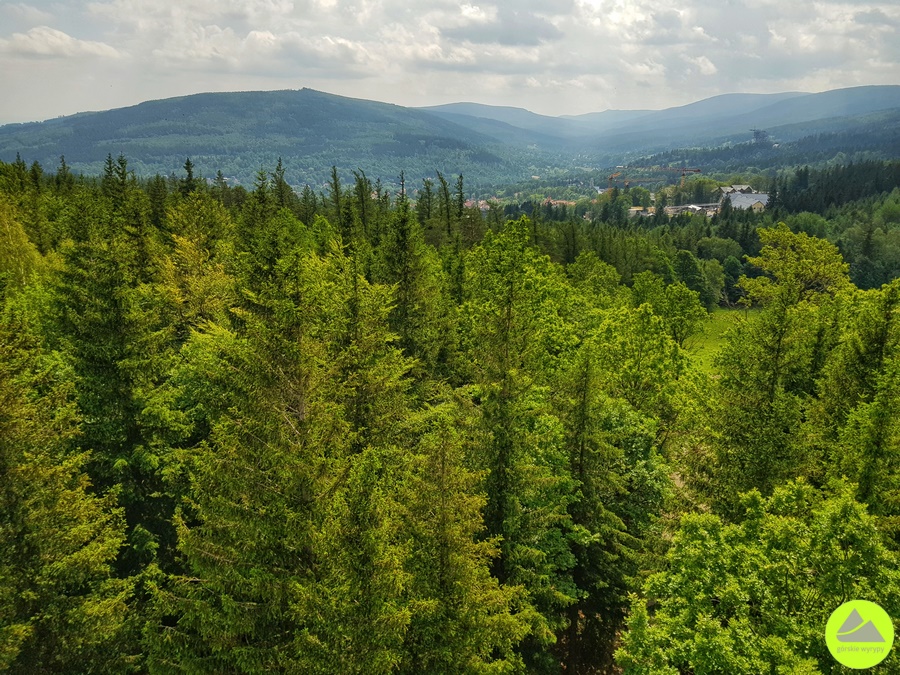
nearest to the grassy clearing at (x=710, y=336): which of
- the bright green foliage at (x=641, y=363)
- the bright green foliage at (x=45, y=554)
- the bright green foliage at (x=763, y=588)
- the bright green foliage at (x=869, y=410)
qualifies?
the bright green foliage at (x=641, y=363)

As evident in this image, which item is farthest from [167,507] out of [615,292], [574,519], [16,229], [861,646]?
[615,292]

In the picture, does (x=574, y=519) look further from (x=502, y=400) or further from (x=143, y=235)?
(x=143, y=235)

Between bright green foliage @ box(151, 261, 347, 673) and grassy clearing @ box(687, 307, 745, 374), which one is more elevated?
A: bright green foliage @ box(151, 261, 347, 673)

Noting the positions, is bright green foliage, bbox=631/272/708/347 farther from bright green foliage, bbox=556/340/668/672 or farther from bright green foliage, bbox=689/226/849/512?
bright green foliage, bbox=556/340/668/672

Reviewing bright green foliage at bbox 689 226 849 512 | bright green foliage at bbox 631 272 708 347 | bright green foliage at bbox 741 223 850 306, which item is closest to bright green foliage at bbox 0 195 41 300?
bright green foliage at bbox 689 226 849 512

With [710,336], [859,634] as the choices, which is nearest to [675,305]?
[710,336]

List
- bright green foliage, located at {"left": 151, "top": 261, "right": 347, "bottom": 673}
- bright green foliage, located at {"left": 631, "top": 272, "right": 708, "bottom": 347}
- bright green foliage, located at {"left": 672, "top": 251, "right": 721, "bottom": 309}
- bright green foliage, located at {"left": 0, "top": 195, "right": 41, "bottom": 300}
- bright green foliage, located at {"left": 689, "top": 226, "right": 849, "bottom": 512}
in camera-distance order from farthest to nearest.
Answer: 1. bright green foliage, located at {"left": 672, "top": 251, "right": 721, "bottom": 309}
2. bright green foliage, located at {"left": 631, "top": 272, "right": 708, "bottom": 347}
3. bright green foliage, located at {"left": 0, "top": 195, "right": 41, "bottom": 300}
4. bright green foliage, located at {"left": 689, "top": 226, "right": 849, "bottom": 512}
5. bright green foliage, located at {"left": 151, "top": 261, "right": 347, "bottom": 673}
